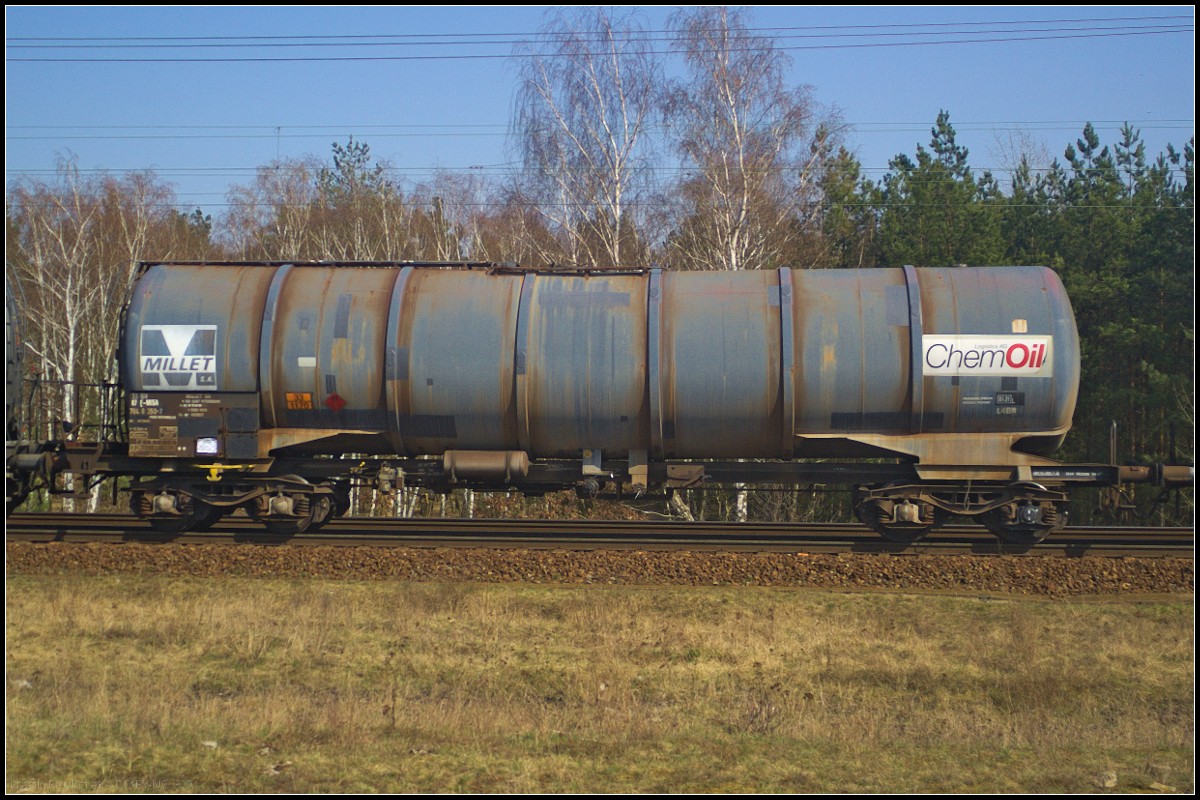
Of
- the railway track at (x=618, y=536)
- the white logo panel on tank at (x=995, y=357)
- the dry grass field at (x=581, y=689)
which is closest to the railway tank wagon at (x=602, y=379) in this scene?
the white logo panel on tank at (x=995, y=357)

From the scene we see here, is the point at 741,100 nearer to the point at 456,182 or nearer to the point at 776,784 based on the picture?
the point at 456,182

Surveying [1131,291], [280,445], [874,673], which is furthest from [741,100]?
[874,673]

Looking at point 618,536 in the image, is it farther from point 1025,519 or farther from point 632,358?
point 1025,519

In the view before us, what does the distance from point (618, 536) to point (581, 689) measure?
527 cm

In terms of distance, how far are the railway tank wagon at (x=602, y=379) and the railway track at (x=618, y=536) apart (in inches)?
21.7

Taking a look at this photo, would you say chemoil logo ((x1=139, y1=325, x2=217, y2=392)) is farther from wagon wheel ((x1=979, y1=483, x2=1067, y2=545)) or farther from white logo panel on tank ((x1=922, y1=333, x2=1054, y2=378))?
wagon wheel ((x1=979, y1=483, x2=1067, y2=545))

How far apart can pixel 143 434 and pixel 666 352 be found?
24.2 ft

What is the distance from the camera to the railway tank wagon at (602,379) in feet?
35.1

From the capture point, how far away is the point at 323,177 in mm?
47969

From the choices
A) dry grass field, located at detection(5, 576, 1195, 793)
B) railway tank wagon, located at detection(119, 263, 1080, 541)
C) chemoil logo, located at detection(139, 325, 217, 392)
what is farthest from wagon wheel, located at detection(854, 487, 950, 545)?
chemoil logo, located at detection(139, 325, 217, 392)

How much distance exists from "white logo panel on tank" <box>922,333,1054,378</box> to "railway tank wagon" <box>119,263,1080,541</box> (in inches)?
1.0

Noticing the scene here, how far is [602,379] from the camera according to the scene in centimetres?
1091

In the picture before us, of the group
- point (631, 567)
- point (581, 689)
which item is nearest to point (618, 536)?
point (631, 567)

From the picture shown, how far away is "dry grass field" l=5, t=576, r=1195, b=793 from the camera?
5691 mm
